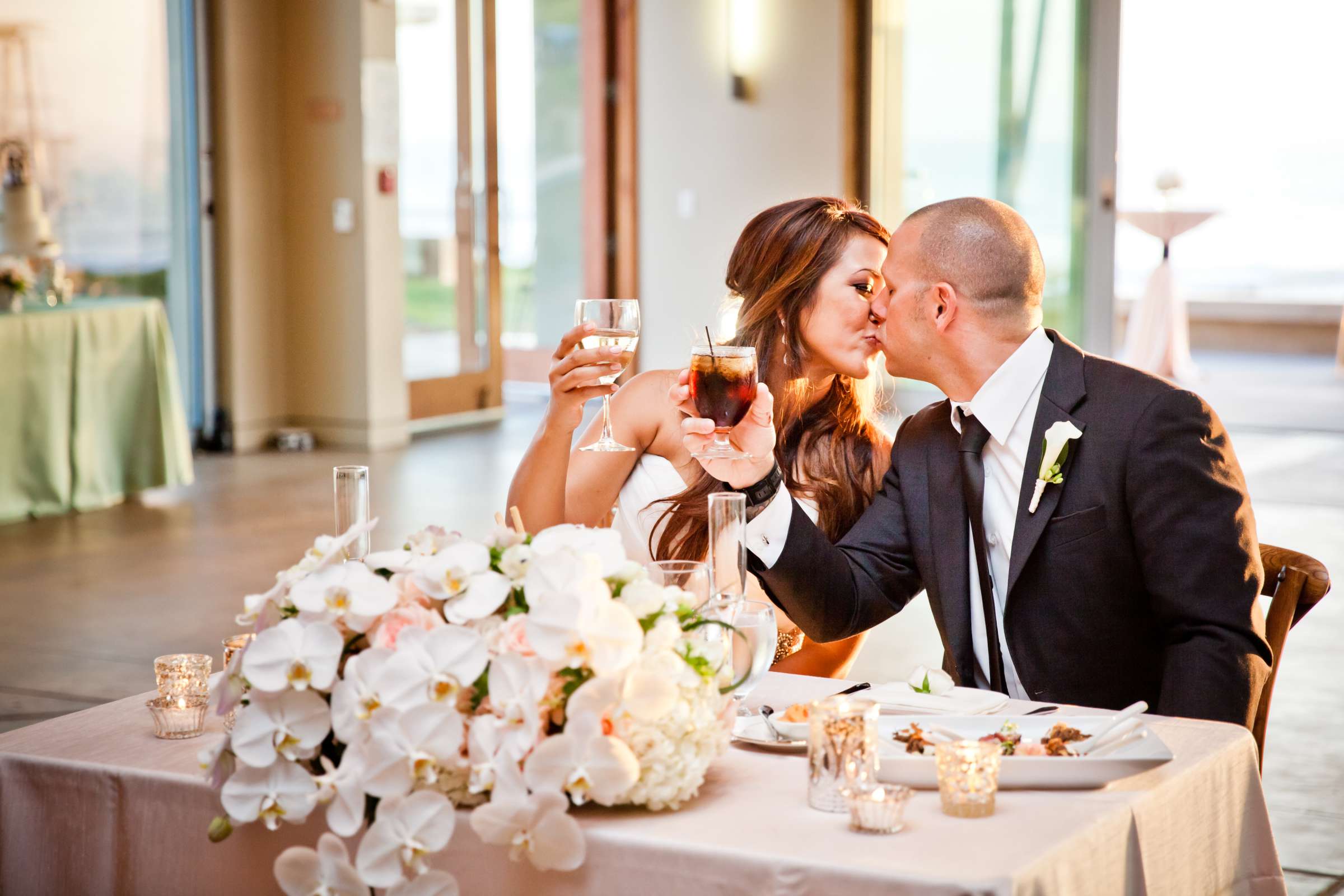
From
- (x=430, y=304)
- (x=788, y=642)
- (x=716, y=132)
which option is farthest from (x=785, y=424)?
(x=716, y=132)

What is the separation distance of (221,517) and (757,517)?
4.65 m

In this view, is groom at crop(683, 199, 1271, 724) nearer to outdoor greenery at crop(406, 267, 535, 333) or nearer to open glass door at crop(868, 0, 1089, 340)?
outdoor greenery at crop(406, 267, 535, 333)

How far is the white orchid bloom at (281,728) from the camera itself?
3.97 feet

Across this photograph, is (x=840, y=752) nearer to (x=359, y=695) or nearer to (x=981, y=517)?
(x=359, y=695)

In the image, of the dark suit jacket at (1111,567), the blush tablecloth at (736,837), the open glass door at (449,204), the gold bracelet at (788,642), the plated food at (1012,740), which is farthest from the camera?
the open glass door at (449,204)

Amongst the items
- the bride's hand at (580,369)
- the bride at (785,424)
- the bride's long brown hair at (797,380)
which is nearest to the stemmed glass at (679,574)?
the bride's hand at (580,369)

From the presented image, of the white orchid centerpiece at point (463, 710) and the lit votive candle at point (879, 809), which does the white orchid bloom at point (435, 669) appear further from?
the lit votive candle at point (879, 809)

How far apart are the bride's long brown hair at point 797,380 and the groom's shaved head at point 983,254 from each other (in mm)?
377

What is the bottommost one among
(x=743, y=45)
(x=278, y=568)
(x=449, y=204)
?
(x=278, y=568)

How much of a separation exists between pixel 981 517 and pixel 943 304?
1.02 ft

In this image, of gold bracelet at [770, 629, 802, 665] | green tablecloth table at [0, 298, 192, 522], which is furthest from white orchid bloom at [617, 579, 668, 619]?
green tablecloth table at [0, 298, 192, 522]

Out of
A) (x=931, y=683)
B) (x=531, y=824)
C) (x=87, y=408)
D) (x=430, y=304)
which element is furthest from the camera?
(x=430, y=304)

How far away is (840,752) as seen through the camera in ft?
4.01

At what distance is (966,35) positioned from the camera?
967 cm
